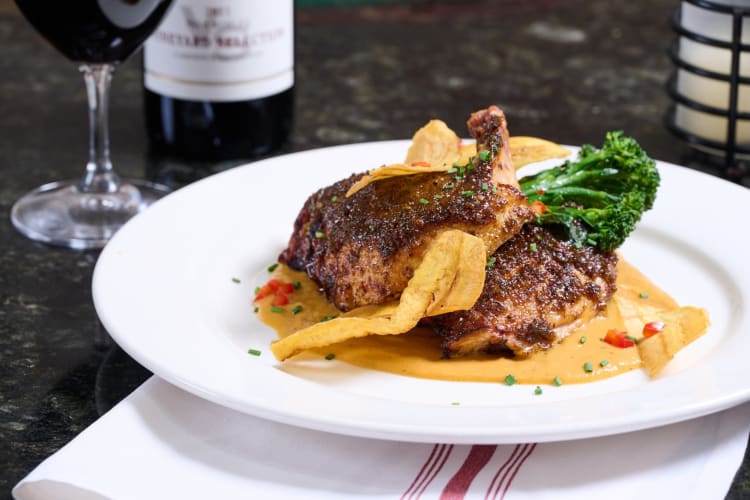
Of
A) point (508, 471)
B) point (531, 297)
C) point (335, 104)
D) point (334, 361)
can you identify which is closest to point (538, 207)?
point (531, 297)

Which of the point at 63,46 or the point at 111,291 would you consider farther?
the point at 63,46

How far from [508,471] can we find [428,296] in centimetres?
32

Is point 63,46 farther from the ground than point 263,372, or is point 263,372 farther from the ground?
point 63,46

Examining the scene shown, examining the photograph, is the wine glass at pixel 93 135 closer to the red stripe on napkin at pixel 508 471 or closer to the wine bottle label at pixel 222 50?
the wine bottle label at pixel 222 50

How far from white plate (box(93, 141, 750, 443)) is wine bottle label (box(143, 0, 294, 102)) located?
1.31 feet

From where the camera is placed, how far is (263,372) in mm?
1674

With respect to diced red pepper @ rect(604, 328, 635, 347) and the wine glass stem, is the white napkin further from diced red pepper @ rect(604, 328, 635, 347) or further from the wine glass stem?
the wine glass stem

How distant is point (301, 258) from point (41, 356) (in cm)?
51

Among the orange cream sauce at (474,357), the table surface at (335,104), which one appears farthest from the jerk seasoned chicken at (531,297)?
the table surface at (335,104)

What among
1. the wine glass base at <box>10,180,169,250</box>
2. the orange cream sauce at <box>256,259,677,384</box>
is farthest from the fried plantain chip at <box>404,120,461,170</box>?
the wine glass base at <box>10,180,169,250</box>

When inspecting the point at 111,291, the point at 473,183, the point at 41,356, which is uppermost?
the point at 473,183

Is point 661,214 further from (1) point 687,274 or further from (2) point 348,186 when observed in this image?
(2) point 348,186

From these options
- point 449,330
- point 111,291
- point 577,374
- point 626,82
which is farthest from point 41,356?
point 626,82

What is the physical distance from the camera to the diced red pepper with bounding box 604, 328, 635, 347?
6.17 feet
